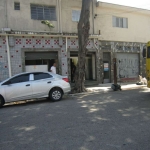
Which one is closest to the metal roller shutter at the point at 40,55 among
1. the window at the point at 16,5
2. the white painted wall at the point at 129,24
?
the window at the point at 16,5

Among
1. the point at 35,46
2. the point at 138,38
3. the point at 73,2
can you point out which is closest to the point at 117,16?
the point at 138,38

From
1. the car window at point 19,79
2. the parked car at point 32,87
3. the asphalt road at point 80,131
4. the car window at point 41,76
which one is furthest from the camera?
the car window at point 41,76

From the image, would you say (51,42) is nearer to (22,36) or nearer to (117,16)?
(22,36)

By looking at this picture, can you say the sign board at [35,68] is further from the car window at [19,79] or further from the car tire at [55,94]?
the car tire at [55,94]

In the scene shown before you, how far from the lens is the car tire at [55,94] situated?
8.19 metres

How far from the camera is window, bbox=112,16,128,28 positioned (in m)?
14.9

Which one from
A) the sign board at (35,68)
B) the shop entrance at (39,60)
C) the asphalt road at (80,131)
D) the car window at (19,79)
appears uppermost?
the shop entrance at (39,60)

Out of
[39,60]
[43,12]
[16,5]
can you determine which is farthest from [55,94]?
[16,5]

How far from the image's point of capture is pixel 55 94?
8.27 meters

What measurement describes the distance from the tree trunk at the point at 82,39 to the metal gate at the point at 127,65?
6.19m

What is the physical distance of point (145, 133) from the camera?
12.6ft

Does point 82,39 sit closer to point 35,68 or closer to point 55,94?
point 55,94

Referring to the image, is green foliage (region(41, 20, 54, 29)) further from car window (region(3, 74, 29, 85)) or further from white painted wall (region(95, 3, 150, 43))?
car window (region(3, 74, 29, 85))

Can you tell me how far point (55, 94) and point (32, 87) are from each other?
119 centimetres
